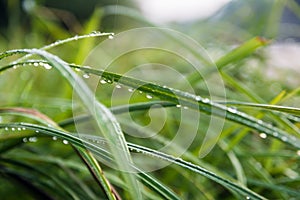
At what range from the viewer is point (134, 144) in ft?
1.19

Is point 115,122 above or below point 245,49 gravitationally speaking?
below

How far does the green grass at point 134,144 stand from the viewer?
0.35 meters

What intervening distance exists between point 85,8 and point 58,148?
15.3 ft

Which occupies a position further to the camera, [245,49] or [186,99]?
[245,49]

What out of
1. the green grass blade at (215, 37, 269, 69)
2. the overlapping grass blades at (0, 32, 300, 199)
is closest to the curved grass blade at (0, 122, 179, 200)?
the overlapping grass blades at (0, 32, 300, 199)

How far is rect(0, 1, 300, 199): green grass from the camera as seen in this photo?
350mm

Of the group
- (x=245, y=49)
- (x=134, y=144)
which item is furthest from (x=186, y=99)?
(x=245, y=49)

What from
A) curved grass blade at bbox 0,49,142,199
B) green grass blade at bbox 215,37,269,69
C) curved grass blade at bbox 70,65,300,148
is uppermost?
green grass blade at bbox 215,37,269,69

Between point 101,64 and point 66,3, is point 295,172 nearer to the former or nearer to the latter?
point 101,64

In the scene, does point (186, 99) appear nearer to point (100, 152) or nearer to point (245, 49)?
point (100, 152)

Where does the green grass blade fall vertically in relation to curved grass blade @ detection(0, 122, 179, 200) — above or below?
above

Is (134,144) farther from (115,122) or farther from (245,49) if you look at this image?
(245,49)

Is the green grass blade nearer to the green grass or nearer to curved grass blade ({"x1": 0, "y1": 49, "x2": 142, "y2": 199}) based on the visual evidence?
the green grass

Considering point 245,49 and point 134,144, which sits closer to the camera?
point 134,144
